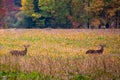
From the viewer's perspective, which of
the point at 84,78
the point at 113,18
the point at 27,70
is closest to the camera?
the point at 84,78

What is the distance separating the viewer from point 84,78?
11.1 m

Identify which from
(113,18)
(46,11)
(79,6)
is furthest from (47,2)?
(113,18)

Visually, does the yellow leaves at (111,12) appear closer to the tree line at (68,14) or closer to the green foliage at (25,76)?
the tree line at (68,14)

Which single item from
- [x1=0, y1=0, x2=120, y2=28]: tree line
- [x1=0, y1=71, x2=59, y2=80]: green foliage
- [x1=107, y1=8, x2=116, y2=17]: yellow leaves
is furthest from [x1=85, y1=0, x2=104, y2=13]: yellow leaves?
[x1=0, y1=71, x2=59, y2=80]: green foliage

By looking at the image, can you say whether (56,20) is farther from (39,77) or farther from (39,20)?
(39,77)

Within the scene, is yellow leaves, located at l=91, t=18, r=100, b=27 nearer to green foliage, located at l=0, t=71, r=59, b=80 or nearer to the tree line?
the tree line

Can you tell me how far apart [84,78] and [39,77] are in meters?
1.42

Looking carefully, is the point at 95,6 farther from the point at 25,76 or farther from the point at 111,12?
the point at 25,76

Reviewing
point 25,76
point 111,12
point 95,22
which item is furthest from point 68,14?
point 25,76

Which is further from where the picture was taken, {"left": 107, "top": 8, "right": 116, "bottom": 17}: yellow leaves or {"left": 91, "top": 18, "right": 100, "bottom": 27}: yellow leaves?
{"left": 91, "top": 18, "right": 100, "bottom": 27}: yellow leaves

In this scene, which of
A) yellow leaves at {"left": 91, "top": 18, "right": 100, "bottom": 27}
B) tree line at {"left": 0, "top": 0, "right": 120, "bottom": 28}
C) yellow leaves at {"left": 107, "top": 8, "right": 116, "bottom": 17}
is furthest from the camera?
yellow leaves at {"left": 91, "top": 18, "right": 100, "bottom": 27}

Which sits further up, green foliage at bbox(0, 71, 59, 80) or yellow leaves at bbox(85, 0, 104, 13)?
green foliage at bbox(0, 71, 59, 80)

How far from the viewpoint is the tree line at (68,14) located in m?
47.6

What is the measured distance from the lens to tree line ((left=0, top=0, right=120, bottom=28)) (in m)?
47.6
